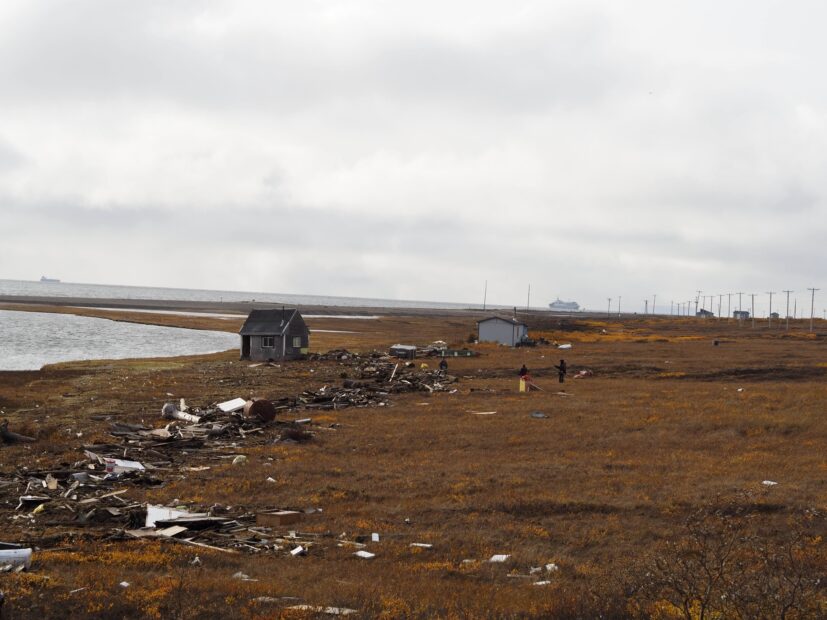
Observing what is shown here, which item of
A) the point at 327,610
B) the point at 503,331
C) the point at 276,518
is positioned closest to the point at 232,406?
the point at 276,518

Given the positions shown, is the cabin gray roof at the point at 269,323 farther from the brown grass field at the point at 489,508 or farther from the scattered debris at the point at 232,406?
the scattered debris at the point at 232,406

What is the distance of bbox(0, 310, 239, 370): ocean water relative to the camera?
7125 cm

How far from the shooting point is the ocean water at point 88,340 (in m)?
71.2

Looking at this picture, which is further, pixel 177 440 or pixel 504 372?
pixel 504 372

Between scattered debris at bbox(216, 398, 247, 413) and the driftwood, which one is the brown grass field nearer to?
the driftwood

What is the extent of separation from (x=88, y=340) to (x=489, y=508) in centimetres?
8181

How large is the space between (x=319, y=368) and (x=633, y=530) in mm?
42229

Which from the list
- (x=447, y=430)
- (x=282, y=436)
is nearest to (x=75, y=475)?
(x=282, y=436)

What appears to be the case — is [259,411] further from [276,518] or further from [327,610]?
[327,610]

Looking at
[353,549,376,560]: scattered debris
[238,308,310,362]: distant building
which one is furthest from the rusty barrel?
[238,308,310,362]: distant building

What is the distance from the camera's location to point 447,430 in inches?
1192

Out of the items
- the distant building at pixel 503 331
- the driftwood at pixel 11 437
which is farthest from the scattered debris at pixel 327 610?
the distant building at pixel 503 331

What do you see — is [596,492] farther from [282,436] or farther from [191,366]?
[191,366]

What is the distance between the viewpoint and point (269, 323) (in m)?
63.6
